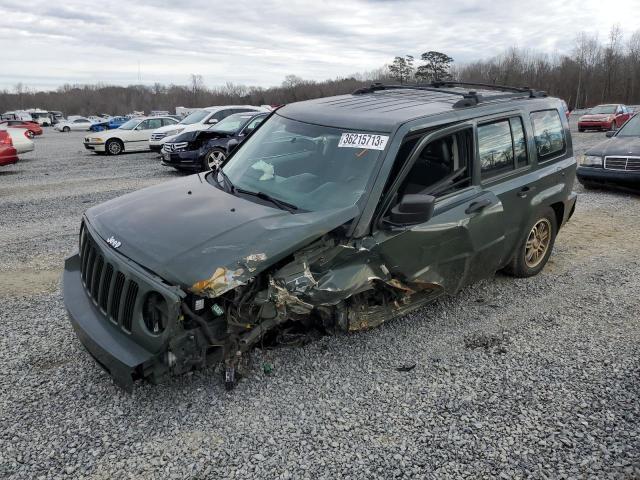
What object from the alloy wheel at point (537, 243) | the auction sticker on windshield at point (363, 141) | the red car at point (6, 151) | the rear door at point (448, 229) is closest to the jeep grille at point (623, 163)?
the alloy wheel at point (537, 243)

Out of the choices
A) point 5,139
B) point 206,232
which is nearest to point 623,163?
point 206,232

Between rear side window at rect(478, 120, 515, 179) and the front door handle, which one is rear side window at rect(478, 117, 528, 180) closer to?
rear side window at rect(478, 120, 515, 179)

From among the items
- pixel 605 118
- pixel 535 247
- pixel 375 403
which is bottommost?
pixel 375 403

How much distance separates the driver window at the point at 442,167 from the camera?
3.90m

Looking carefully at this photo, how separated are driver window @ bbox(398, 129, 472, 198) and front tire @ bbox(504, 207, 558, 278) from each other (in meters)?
1.25

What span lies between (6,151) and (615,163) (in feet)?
49.5

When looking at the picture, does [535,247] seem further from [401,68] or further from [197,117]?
[401,68]

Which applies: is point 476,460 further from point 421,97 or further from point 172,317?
point 421,97

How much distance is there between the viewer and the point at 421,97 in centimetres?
462

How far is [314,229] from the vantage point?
3191mm

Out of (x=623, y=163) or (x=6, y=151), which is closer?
(x=623, y=163)

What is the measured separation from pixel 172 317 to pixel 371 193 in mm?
1612

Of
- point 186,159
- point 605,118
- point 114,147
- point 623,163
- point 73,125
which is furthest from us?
point 73,125

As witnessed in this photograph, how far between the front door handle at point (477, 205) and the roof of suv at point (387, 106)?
0.81m
